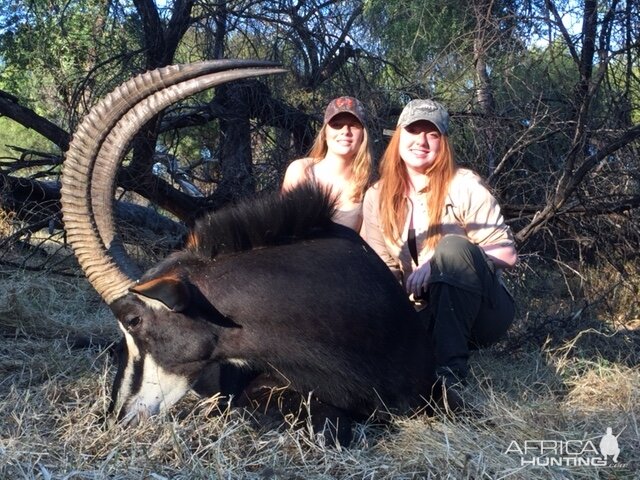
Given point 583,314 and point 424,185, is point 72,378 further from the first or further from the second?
point 583,314

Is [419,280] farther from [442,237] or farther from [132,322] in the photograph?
[132,322]

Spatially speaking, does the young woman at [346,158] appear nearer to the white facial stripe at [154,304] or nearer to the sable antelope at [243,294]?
the sable antelope at [243,294]

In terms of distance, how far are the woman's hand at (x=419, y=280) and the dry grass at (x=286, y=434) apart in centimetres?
54

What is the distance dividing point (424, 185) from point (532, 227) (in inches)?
66.6

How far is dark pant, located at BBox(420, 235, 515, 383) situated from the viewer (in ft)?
12.4

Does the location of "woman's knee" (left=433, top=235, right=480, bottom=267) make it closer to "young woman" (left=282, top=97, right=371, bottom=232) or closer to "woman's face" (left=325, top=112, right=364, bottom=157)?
"young woman" (left=282, top=97, right=371, bottom=232)

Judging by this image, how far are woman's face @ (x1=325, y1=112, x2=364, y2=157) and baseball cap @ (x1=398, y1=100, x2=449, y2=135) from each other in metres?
0.67

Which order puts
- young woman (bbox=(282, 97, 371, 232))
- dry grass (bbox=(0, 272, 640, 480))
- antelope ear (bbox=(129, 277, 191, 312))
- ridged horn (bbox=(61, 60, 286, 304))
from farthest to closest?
young woman (bbox=(282, 97, 371, 232)), ridged horn (bbox=(61, 60, 286, 304)), antelope ear (bbox=(129, 277, 191, 312)), dry grass (bbox=(0, 272, 640, 480))

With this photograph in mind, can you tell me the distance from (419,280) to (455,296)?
0.23 metres

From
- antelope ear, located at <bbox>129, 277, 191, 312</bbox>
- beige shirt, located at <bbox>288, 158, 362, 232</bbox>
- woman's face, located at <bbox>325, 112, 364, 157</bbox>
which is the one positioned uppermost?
woman's face, located at <bbox>325, 112, 364, 157</bbox>

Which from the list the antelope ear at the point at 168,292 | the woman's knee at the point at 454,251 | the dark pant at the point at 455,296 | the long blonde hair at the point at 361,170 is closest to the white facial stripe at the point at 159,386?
the antelope ear at the point at 168,292

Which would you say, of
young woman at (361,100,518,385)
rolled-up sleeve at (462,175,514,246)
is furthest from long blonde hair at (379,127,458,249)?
rolled-up sleeve at (462,175,514,246)

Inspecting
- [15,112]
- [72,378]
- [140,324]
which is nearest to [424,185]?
[140,324]

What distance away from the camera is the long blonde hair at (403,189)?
4059 mm
